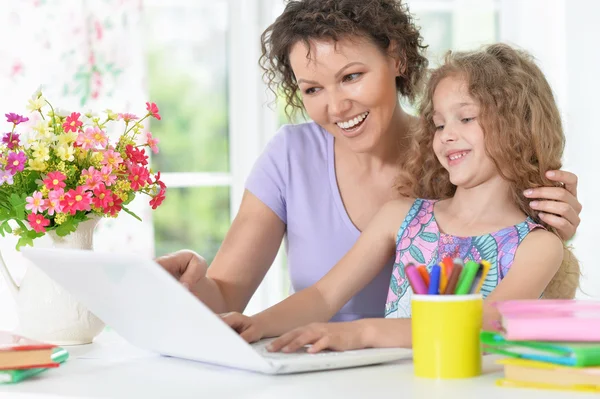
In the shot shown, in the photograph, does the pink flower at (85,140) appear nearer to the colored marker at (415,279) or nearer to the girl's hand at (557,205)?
the colored marker at (415,279)

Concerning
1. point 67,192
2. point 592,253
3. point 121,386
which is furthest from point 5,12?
point 592,253

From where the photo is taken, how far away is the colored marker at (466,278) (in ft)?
3.35

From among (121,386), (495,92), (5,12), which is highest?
(5,12)

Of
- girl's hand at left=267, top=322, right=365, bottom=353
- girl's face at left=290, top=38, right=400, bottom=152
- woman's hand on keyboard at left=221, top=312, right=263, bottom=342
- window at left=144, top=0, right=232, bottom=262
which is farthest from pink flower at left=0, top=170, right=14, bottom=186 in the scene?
window at left=144, top=0, right=232, bottom=262

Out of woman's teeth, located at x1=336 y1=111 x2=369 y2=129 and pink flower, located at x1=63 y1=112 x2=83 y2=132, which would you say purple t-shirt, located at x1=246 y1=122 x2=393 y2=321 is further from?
pink flower, located at x1=63 y1=112 x2=83 y2=132

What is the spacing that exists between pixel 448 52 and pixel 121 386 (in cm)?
97

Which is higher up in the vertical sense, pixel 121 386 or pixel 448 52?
pixel 448 52

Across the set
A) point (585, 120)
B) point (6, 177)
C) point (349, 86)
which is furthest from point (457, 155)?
point (585, 120)

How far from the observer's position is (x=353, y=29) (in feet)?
5.83

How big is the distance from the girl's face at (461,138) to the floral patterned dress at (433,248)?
110 mm

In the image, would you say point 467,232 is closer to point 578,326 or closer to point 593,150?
point 578,326

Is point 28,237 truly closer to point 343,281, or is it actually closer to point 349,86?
point 343,281

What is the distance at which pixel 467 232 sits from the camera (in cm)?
164

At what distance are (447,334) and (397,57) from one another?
38.1 inches
